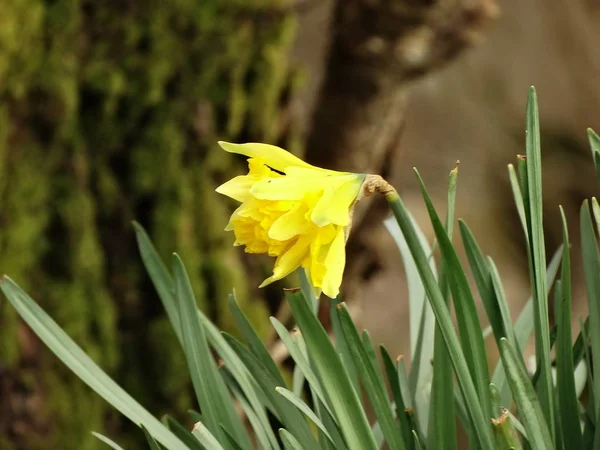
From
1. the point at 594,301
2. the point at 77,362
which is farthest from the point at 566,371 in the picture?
the point at 77,362

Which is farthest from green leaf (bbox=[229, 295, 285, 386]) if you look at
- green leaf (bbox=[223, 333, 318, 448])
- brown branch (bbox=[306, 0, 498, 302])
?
brown branch (bbox=[306, 0, 498, 302])

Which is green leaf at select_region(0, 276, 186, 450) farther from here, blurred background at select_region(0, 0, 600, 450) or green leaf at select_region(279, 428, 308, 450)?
blurred background at select_region(0, 0, 600, 450)

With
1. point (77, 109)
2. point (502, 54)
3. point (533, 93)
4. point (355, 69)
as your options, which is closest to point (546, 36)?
point (502, 54)

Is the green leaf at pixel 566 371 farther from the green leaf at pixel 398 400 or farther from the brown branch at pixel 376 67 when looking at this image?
the brown branch at pixel 376 67

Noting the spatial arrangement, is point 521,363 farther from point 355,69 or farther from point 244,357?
point 355,69

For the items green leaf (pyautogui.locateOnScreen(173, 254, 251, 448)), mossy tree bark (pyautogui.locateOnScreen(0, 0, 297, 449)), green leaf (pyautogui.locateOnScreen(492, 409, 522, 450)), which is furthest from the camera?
mossy tree bark (pyautogui.locateOnScreen(0, 0, 297, 449))

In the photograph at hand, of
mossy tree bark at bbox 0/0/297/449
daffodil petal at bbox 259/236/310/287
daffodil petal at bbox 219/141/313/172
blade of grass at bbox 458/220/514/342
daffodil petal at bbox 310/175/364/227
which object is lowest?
mossy tree bark at bbox 0/0/297/449

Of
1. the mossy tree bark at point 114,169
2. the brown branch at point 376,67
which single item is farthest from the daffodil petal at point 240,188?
the brown branch at point 376,67
